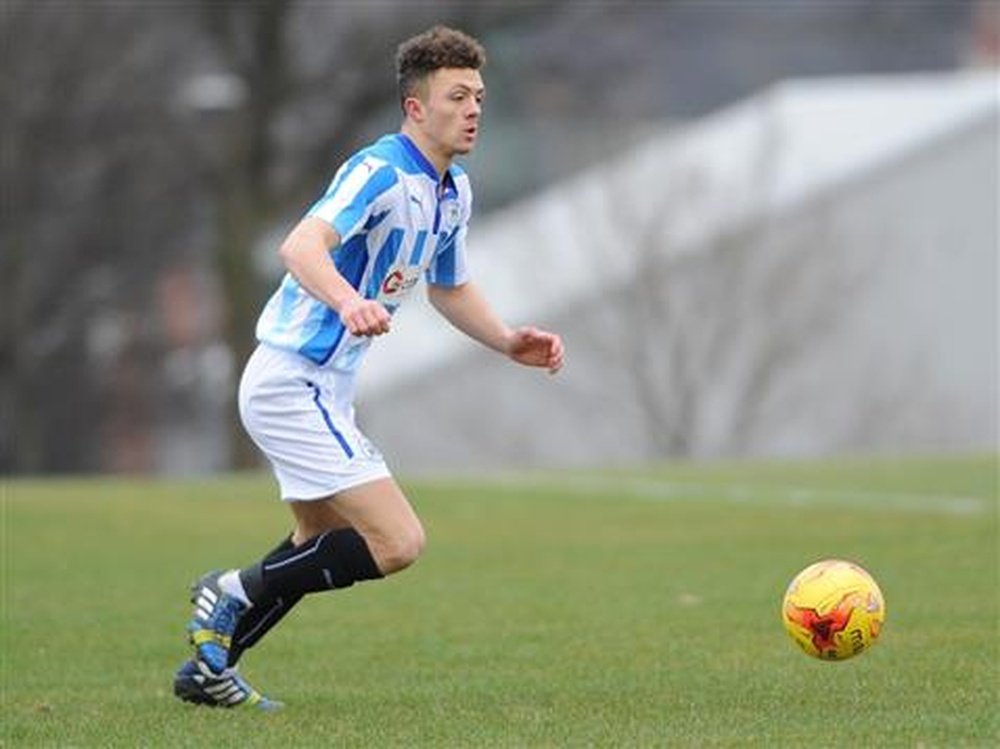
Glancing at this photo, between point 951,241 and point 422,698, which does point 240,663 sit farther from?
point 951,241

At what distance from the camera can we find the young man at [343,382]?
8523mm

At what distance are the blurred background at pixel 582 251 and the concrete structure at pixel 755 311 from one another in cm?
5

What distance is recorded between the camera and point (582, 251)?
133ft

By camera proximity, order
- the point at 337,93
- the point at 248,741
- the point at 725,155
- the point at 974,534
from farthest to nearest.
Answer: the point at 725,155
the point at 337,93
the point at 974,534
the point at 248,741

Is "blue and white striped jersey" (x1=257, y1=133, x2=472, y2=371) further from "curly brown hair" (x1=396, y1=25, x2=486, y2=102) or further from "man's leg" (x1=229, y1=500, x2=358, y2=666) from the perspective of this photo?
"man's leg" (x1=229, y1=500, x2=358, y2=666)

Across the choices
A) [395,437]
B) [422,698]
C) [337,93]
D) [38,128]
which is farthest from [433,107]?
[395,437]

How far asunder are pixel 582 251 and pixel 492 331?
103 feet

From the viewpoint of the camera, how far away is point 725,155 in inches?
1613

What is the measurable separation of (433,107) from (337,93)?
2690cm

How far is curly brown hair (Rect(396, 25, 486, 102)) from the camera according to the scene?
872cm

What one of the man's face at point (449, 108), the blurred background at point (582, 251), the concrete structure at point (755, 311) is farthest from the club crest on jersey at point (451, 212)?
the concrete structure at point (755, 311)

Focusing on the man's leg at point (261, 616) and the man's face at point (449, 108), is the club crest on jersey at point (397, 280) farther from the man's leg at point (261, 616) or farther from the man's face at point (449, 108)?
the man's leg at point (261, 616)

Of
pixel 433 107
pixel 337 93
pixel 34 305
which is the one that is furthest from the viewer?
pixel 34 305

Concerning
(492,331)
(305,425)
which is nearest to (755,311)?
(492,331)
